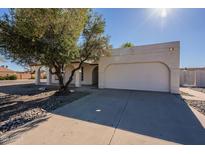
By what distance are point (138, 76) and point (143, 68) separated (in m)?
0.90

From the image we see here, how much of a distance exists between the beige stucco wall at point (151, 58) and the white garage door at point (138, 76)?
0.23 m

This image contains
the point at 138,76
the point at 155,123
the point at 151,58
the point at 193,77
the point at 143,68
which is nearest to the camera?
the point at 155,123

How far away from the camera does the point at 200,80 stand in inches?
743

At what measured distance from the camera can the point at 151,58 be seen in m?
12.3

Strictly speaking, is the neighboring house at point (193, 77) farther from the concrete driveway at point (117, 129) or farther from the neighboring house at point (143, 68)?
the concrete driveway at point (117, 129)

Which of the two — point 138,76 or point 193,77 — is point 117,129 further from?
point 193,77

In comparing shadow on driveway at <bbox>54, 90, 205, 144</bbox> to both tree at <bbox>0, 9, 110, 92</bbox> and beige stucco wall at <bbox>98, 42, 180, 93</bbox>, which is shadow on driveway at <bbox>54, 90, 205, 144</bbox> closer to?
tree at <bbox>0, 9, 110, 92</bbox>

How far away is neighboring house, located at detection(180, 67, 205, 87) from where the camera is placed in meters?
18.7

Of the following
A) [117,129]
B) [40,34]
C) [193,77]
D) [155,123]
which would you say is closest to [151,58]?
[155,123]

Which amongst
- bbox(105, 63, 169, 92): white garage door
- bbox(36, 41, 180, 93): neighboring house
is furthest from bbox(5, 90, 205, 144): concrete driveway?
bbox(105, 63, 169, 92): white garage door

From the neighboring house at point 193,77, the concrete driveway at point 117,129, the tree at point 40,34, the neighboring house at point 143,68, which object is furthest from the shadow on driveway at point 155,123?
the neighboring house at point 193,77
